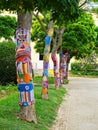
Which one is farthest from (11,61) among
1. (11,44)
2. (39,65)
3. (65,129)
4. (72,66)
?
(39,65)

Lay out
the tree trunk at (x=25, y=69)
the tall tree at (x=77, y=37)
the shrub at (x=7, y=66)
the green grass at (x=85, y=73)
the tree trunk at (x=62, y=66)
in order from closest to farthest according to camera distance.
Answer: the tree trunk at (x=25, y=69)
the shrub at (x=7, y=66)
the tree trunk at (x=62, y=66)
the tall tree at (x=77, y=37)
the green grass at (x=85, y=73)

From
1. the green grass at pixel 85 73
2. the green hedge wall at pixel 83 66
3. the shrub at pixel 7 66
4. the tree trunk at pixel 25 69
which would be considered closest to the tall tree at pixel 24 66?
the tree trunk at pixel 25 69

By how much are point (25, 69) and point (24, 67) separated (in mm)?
61

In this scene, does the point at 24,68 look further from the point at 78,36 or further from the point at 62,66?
the point at 78,36

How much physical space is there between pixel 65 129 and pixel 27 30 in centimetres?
275

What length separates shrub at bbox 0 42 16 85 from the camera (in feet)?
72.8

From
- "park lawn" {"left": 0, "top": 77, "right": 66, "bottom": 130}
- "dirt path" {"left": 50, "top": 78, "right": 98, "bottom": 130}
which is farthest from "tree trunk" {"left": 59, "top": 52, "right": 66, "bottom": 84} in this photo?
"park lawn" {"left": 0, "top": 77, "right": 66, "bottom": 130}

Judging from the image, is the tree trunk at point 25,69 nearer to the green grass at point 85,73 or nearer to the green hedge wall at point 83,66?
the green grass at point 85,73

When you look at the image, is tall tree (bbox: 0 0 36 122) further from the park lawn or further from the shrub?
the shrub

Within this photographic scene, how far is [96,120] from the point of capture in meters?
13.5

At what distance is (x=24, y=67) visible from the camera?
11.4 metres

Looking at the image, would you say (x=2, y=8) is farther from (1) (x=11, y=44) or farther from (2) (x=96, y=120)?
(1) (x=11, y=44)

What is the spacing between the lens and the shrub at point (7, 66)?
2219cm

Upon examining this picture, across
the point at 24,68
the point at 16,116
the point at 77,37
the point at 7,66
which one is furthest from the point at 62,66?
the point at 24,68
